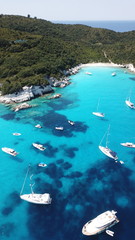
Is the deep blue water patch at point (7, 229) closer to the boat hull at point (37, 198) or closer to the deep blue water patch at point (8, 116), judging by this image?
the boat hull at point (37, 198)

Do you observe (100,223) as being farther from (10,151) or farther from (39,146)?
(10,151)

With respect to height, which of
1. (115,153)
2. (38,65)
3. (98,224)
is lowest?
(98,224)

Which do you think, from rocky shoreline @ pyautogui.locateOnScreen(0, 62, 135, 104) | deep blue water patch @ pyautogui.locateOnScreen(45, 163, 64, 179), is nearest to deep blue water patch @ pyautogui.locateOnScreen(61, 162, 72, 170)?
deep blue water patch @ pyautogui.locateOnScreen(45, 163, 64, 179)

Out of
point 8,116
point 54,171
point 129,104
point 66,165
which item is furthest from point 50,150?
point 129,104

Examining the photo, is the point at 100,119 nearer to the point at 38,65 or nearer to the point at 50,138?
the point at 50,138

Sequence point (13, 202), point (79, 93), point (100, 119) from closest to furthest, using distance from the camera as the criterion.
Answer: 1. point (13, 202)
2. point (100, 119)
3. point (79, 93)

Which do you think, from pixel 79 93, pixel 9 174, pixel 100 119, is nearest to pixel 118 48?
pixel 79 93

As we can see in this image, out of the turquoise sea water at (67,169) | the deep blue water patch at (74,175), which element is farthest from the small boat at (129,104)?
the deep blue water patch at (74,175)
